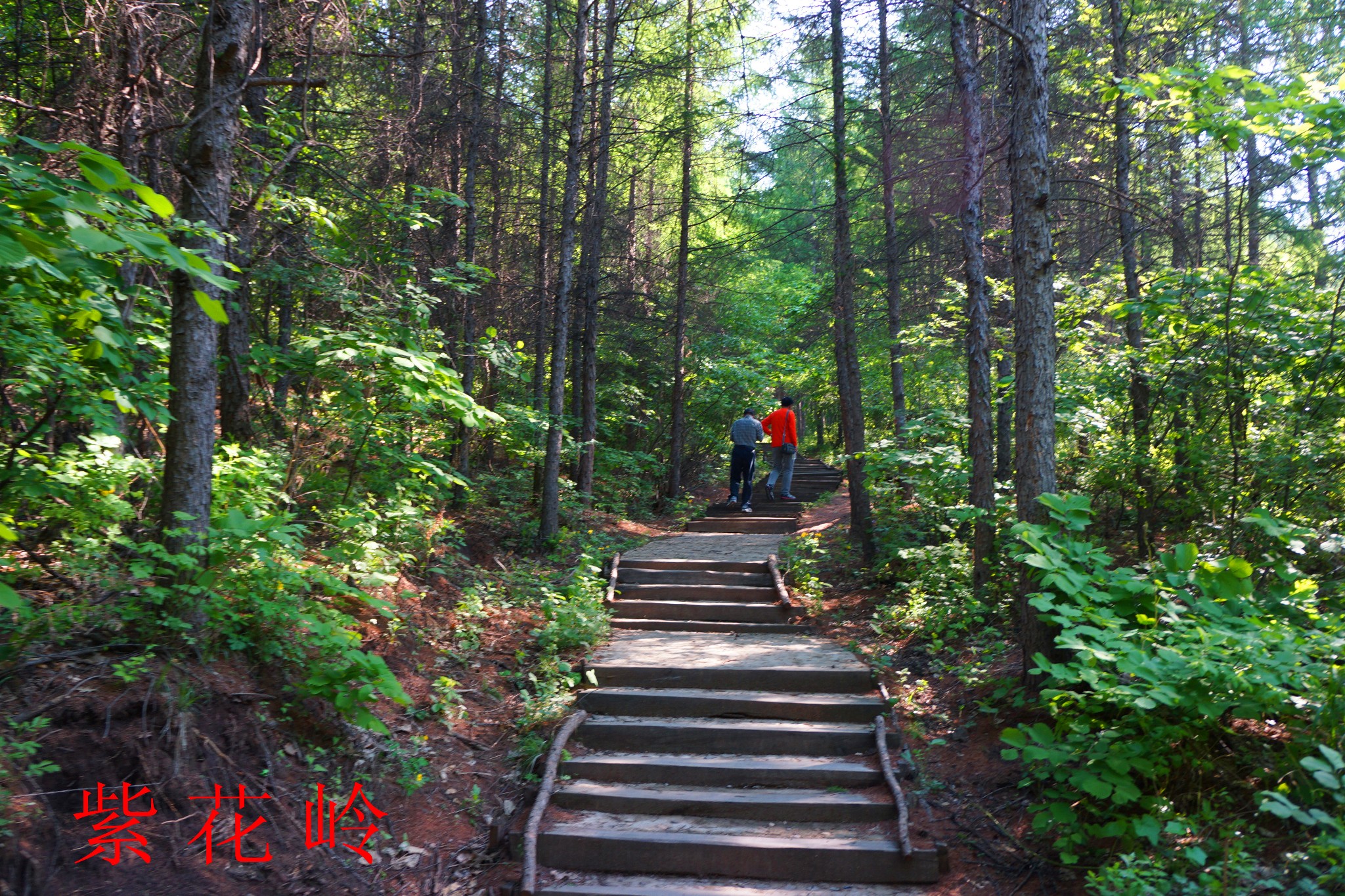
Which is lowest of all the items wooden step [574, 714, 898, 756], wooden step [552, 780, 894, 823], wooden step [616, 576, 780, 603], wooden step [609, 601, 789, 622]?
wooden step [552, 780, 894, 823]

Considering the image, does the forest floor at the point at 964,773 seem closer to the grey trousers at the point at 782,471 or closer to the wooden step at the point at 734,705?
the wooden step at the point at 734,705

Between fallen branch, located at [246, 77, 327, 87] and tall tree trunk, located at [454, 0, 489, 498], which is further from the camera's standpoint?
tall tree trunk, located at [454, 0, 489, 498]

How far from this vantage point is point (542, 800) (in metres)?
5.13

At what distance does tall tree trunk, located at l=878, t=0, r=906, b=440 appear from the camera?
35.6 ft

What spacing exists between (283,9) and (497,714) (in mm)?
6578

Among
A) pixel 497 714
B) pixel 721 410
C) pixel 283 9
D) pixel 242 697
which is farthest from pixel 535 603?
pixel 721 410

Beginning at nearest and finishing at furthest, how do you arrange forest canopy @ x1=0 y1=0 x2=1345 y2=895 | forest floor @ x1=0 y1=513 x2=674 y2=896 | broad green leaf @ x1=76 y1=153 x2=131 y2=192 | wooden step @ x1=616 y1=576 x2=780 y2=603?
1. broad green leaf @ x1=76 y1=153 x2=131 y2=192
2. forest floor @ x1=0 y1=513 x2=674 y2=896
3. forest canopy @ x1=0 y1=0 x2=1345 y2=895
4. wooden step @ x1=616 y1=576 x2=780 y2=603

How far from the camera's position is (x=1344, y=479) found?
5.56m

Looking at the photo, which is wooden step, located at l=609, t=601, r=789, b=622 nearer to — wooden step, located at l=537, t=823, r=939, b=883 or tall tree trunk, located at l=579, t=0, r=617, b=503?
wooden step, located at l=537, t=823, r=939, b=883

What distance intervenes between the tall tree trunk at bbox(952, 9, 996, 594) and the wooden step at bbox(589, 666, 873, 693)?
221cm

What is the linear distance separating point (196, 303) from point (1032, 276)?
598 centimetres

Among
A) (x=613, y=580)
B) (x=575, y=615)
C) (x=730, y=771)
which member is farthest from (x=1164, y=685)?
(x=613, y=580)

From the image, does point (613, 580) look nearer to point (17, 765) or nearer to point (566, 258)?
point (566, 258)

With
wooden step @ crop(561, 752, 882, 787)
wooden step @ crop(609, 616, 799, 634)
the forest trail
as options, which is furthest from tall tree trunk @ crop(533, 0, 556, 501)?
wooden step @ crop(561, 752, 882, 787)
